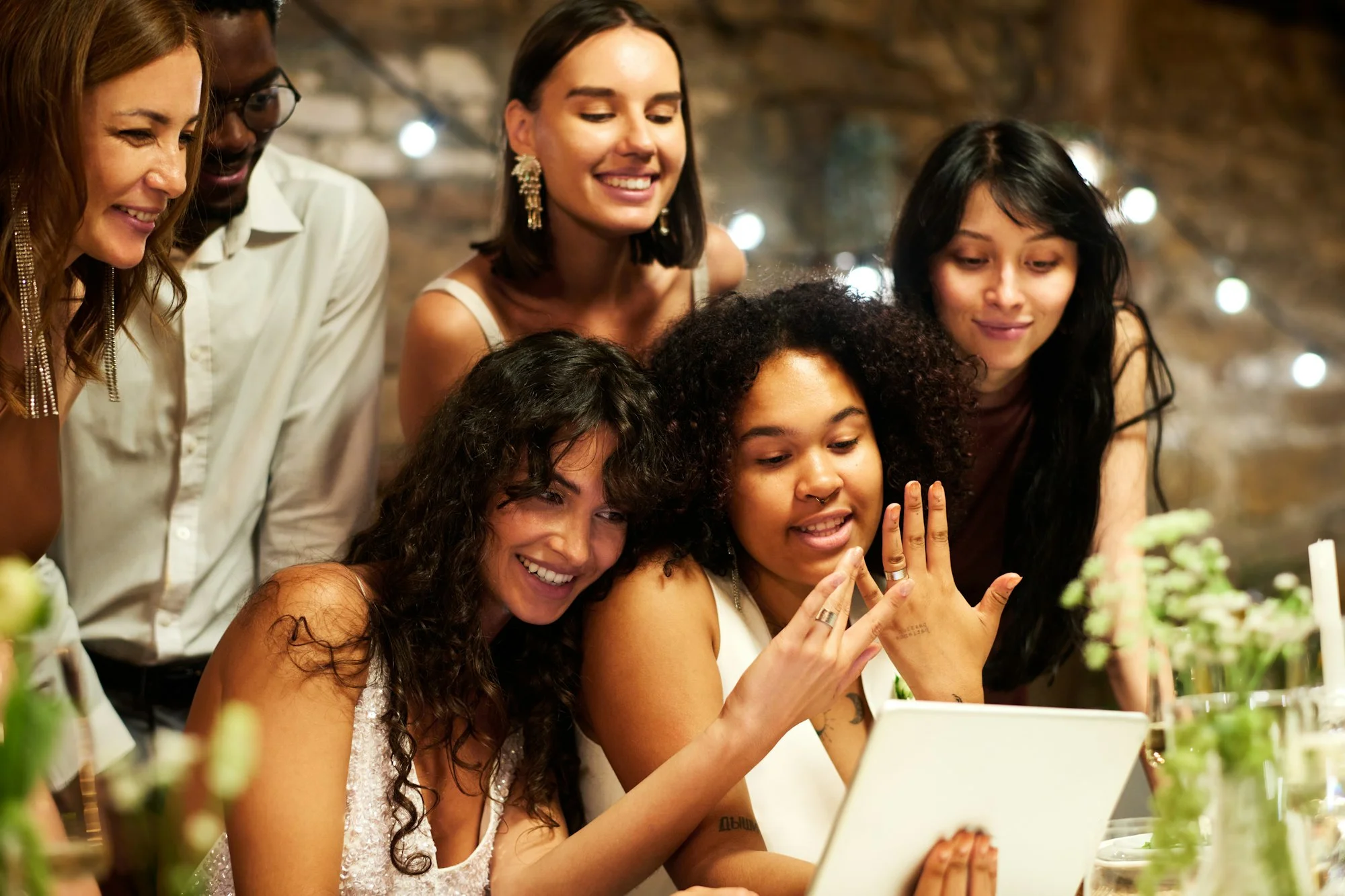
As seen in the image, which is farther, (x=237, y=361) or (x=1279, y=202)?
(x=1279, y=202)

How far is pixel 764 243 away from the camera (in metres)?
5.56

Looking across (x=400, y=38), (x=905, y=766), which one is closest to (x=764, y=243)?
(x=400, y=38)

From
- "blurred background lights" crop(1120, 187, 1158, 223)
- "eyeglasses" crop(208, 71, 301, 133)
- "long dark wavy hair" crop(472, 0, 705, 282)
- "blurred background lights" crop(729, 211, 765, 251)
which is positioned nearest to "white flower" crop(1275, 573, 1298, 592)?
"long dark wavy hair" crop(472, 0, 705, 282)

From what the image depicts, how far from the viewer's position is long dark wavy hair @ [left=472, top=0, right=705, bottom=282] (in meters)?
2.47

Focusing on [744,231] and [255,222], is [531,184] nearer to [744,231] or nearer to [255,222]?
[255,222]

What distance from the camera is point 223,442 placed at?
2.52 metres

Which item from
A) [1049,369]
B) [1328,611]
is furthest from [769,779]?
[1049,369]

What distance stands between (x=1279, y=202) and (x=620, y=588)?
6.02 meters

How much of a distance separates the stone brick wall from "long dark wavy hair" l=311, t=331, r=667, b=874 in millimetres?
2111

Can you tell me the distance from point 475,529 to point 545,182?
0.94 metres

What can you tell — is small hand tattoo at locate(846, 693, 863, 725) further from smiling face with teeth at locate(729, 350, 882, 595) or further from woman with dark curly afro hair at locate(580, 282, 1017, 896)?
smiling face with teeth at locate(729, 350, 882, 595)

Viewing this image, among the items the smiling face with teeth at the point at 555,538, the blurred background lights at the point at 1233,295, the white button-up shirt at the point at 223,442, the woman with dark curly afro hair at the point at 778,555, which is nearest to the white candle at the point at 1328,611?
the woman with dark curly afro hair at the point at 778,555

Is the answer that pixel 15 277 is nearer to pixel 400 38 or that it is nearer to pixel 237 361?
pixel 237 361

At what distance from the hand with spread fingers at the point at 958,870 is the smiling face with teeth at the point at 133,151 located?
1250 millimetres
